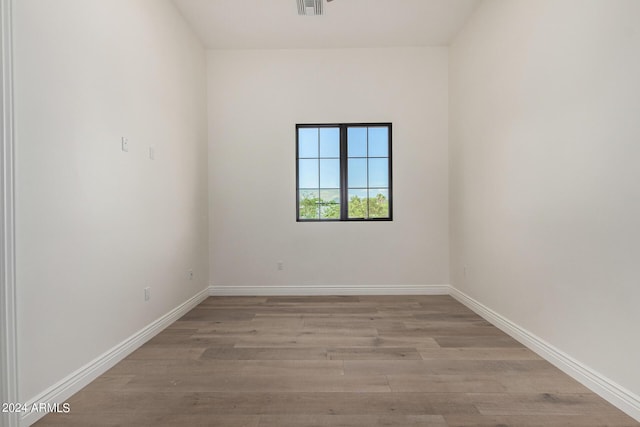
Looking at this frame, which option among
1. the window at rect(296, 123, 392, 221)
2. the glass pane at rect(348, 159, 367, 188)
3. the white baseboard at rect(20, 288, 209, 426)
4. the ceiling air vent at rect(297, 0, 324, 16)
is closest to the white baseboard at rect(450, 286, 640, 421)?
the window at rect(296, 123, 392, 221)

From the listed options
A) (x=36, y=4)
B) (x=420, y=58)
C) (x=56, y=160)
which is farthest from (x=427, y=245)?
(x=36, y=4)

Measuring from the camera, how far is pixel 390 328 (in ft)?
10.9

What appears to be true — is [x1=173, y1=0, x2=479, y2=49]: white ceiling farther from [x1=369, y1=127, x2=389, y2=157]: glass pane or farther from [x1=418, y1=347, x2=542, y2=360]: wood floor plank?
[x1=418, y1=347, x2=542, y2=360]: wood floor plank

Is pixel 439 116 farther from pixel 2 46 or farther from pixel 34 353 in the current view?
pixel 34 353

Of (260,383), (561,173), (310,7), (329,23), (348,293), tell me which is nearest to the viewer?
(260,383)

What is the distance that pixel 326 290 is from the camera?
184 inches

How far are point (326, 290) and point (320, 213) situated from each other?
1006mm

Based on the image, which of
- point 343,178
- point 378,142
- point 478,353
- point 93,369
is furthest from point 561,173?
point 93,369

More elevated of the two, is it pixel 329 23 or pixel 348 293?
pixel 329 23

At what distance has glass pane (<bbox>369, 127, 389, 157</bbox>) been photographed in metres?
4.72

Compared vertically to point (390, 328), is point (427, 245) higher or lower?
higher

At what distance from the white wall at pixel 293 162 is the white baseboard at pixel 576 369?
154 centimetres

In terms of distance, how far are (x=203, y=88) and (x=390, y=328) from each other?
11.8ft

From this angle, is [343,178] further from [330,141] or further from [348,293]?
[348,293]
